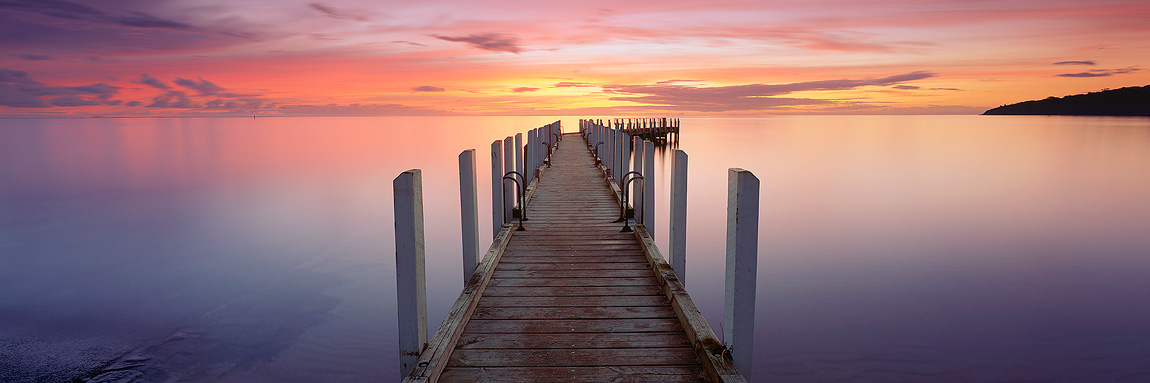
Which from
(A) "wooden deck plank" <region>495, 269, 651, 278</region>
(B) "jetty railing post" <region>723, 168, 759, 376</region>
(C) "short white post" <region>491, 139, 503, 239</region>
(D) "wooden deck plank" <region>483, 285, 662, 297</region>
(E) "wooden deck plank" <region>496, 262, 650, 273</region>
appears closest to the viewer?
(B) "jetty railing post" <region>723, 168, 759, 376</region>

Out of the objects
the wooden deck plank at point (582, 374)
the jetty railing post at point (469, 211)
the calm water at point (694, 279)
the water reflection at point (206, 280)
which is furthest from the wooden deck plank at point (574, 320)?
the water reflection at point (206, 280)

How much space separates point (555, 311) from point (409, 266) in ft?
5.27

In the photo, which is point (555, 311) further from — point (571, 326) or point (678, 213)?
point (678, 213)

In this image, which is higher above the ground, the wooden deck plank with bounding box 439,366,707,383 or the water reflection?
the wooden deck plank with bounding box 439,366,707,383

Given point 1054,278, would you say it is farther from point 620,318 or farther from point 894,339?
point 620,318

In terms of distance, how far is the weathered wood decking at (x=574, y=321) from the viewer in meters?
3.97

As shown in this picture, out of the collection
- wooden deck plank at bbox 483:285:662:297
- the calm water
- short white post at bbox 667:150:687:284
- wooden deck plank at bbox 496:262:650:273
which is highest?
short white post at bbox 667:150:687:284

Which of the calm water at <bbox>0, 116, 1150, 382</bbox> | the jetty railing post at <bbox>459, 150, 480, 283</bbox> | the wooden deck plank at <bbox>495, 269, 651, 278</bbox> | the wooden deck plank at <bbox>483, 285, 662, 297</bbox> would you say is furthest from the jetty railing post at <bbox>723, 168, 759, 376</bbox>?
the calm water at <bbox>0, 116, 1150, 382</bbox>

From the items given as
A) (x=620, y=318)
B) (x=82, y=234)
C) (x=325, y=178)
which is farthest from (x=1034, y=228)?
(x=325, y=178)

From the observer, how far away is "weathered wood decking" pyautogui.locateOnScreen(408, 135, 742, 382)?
3973 mm

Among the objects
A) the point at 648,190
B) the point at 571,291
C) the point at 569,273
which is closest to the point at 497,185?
the point at 648,190

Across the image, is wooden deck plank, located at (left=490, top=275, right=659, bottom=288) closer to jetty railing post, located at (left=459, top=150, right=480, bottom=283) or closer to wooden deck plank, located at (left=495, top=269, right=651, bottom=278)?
wooden deck plank, located at (left=495, top=269, right=651, bottom=278)

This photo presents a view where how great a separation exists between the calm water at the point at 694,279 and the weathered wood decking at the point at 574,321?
7.22 ft

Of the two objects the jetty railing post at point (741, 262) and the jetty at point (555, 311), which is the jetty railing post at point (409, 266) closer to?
the jetty at point (555, 311)
